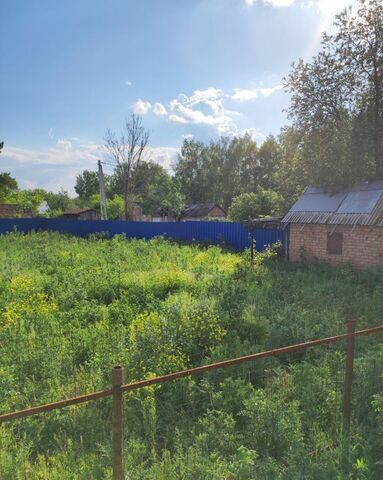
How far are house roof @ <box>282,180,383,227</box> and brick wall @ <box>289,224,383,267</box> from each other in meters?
0.27

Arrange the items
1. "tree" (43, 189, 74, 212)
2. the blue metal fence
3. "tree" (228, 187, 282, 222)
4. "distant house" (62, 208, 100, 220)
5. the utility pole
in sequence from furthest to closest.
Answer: "tree" (43, 189, 74, 212) → "distant house" (62, 208, 100, 220) → the utility pole → "tree" (228, 187, 282, 222) → the blue metal fence

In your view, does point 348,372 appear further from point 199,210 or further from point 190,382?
point 199,210

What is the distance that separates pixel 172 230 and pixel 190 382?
18.1 m

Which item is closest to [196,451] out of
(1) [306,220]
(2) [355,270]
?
(2) [355,270]

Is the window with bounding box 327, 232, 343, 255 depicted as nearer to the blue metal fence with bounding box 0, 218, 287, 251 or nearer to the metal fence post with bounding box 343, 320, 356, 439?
the blue metal fence with bounding box 0, 218, 287, 251

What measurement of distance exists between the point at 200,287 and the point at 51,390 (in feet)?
16.5

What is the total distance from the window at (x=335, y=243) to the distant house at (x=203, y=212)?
110 ft

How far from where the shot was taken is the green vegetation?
3043 mm

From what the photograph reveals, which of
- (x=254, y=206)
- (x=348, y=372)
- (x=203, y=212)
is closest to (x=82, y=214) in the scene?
(x=203, y=212)

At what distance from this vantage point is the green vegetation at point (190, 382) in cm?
304

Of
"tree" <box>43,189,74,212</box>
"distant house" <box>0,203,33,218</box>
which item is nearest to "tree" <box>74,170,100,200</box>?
"tree" <box>43,189,74,212</box>

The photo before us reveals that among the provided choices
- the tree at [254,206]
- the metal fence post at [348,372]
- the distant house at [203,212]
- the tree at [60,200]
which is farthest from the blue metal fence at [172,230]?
the tree at [60,200]

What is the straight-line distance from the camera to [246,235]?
689 inches

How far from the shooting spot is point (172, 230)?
875 inches
